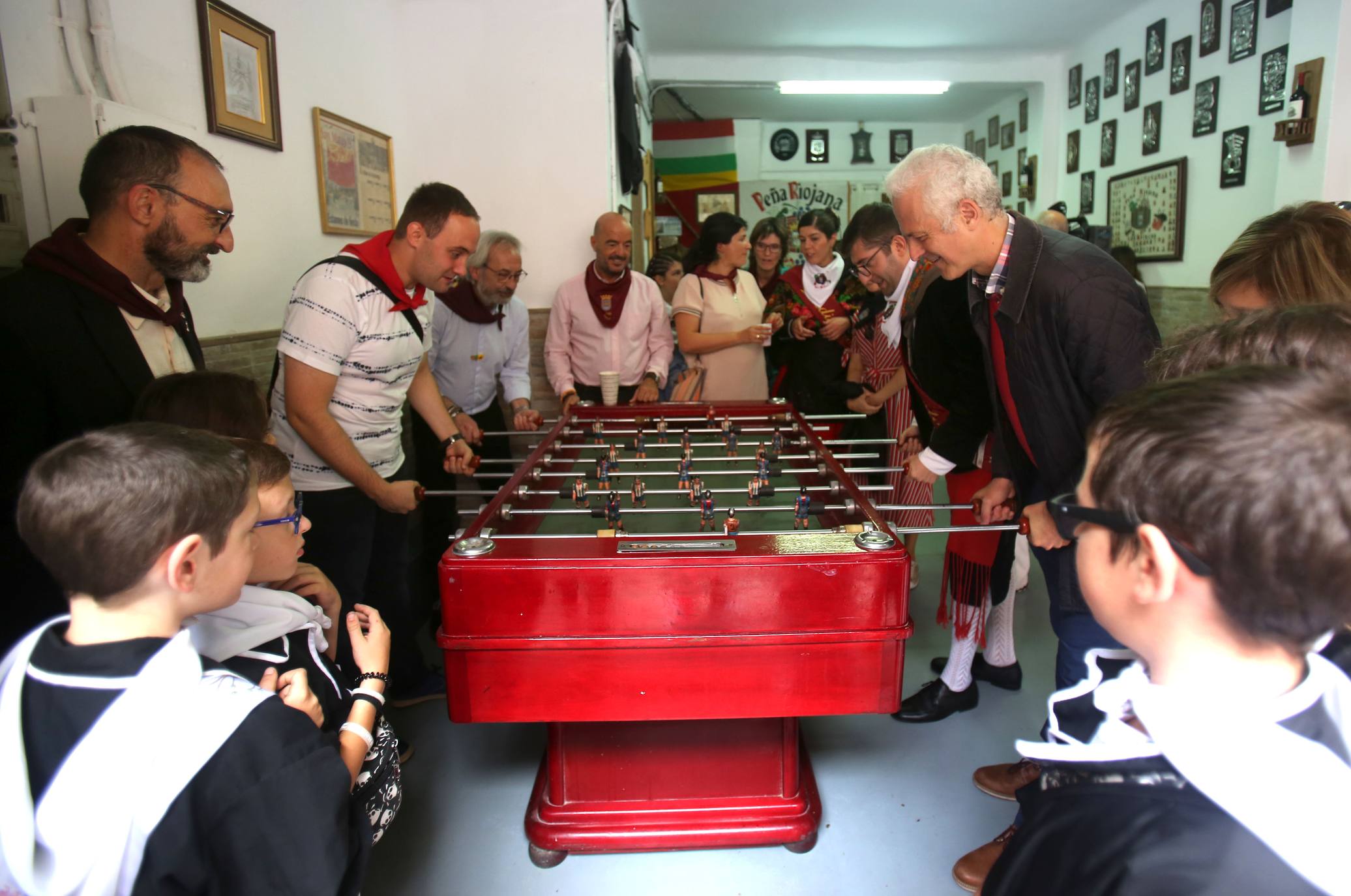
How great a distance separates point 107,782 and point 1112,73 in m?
7.38

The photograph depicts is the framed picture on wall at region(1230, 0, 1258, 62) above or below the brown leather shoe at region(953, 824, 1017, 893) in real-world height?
above

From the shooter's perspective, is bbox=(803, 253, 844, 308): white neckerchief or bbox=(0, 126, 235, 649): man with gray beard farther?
bbox=(803, 253, 844, 308): white neckerchief

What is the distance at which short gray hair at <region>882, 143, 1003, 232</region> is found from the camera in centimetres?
201

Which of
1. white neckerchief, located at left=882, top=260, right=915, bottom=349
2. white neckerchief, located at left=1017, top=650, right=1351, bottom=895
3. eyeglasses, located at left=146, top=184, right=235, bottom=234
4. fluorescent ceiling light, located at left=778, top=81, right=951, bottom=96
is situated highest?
fluorescent ceiling light, located at left=778, top=81, right=951, bottom=96

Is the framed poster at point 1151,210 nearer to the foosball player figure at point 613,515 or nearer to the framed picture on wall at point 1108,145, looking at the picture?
the framed picture on wall at point 1108,145

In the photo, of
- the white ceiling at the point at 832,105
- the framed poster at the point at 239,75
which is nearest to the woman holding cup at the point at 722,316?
the framed poster at the point at 239,75

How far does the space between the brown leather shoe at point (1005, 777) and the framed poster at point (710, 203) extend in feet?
24.4

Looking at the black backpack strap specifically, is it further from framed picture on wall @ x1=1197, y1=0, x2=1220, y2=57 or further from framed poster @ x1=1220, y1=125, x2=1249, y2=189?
framed picture on wall @ x1=1197, y1=0, x2=1220, y2=57

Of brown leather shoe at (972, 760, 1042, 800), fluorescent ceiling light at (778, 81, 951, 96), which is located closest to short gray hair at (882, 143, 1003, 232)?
brown leather shoe at (972, 760, 1042, 800)

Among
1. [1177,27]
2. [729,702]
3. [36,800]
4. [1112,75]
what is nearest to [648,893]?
[729,702]

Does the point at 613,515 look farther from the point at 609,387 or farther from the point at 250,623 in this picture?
the point at 609,387

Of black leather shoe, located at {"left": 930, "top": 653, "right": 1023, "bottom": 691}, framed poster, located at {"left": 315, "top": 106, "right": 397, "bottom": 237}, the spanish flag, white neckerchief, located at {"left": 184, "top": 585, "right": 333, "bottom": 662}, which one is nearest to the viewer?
white neckerchief, located at {"left": 184, "top": 585, "right": 333, "bottom": 662}

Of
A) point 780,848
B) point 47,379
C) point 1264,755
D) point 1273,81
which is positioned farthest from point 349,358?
point 1273,81

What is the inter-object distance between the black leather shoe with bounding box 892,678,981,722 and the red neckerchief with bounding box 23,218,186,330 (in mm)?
2370
